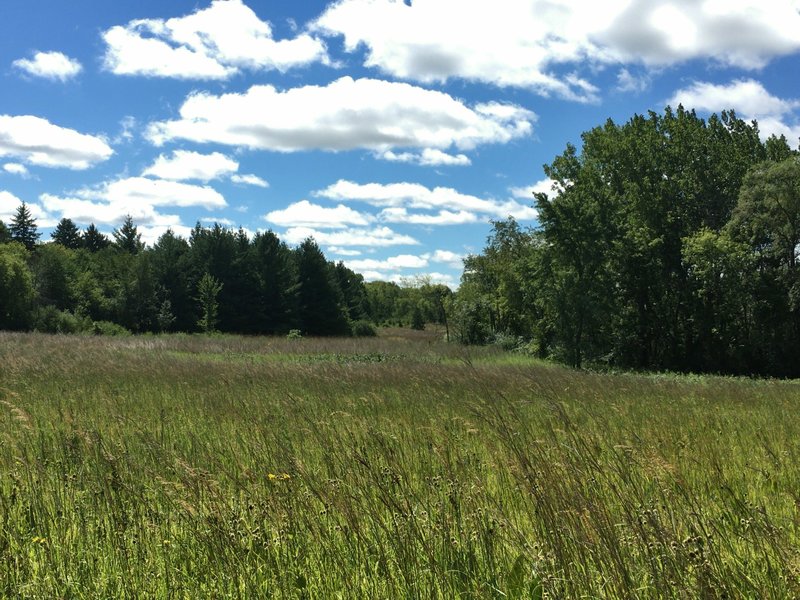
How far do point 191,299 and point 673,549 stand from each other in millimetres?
58002

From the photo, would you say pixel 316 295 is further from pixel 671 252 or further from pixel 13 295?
pixel 671 252

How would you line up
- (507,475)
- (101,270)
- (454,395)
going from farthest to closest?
(101,270) → (454,395) → (507,475)

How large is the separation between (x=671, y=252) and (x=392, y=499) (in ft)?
120

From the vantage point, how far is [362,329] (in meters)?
67.2

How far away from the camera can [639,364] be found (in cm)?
3419

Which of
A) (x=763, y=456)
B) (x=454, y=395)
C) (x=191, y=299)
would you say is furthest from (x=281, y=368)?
(x=191, y=299)

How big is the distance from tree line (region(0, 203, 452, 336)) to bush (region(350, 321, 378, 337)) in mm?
135

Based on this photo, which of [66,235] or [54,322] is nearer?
[54,322]

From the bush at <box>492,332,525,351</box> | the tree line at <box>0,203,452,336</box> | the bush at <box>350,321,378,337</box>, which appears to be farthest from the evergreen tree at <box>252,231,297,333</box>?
the bush at <box>492,332,525,351</box>

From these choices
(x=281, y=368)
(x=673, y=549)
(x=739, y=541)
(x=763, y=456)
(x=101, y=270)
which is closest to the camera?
(x=673, y=549)

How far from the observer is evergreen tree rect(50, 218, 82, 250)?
291 feet

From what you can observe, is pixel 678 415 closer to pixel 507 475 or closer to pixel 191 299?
pixel 507 475

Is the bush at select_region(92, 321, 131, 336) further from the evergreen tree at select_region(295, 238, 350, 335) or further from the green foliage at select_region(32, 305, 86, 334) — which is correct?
the evergreen tree at select_region(295, 238, 350, 335)

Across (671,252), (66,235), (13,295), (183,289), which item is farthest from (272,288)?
(66,235)
